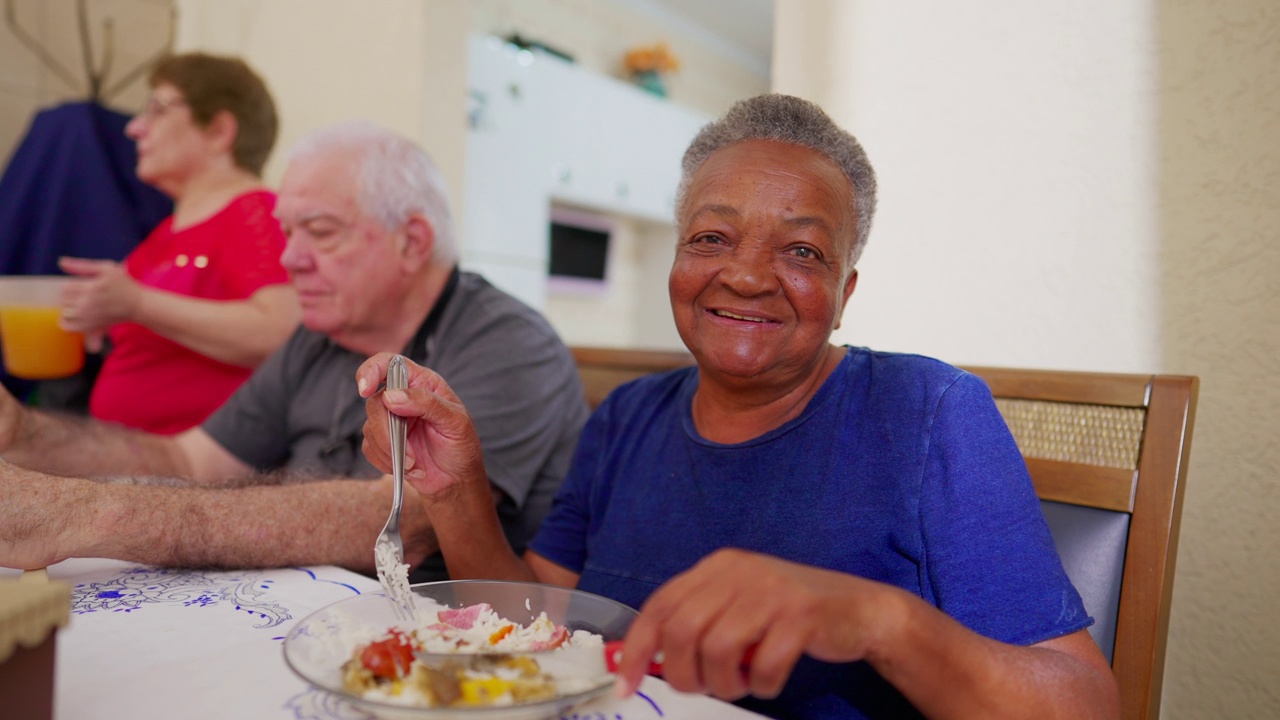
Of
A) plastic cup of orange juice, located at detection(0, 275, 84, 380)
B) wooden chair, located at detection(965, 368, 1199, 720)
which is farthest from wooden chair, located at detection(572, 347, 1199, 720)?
plastic cup of orange juice, located at detection(0, 275, 84, 380)

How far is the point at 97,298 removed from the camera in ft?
5.59

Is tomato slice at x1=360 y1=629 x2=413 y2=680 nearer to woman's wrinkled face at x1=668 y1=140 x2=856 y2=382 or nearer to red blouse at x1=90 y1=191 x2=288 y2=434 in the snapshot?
woman's wrinkled face at x1=668 y1=140 x2=856 y2=382

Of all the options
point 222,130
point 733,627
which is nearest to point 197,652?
→ point 733,627

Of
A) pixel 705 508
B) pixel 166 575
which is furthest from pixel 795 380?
pixel 166 575

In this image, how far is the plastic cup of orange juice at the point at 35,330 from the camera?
1736 millimetres

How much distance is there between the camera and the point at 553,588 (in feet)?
2.40

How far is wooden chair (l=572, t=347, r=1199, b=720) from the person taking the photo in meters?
0.86

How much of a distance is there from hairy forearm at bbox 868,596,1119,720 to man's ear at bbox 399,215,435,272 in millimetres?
1179

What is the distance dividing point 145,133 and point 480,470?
1.76m

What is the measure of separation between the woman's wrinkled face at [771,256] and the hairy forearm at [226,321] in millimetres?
1239

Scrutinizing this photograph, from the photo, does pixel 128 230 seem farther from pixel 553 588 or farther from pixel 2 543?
pixel 553 588

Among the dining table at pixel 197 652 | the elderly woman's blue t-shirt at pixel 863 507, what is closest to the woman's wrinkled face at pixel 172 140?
the dining table at pixel 197 652

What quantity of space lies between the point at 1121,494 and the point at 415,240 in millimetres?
1199

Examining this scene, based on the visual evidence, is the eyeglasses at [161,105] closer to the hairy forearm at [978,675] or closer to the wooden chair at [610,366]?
the wooden chair at [610,366]
